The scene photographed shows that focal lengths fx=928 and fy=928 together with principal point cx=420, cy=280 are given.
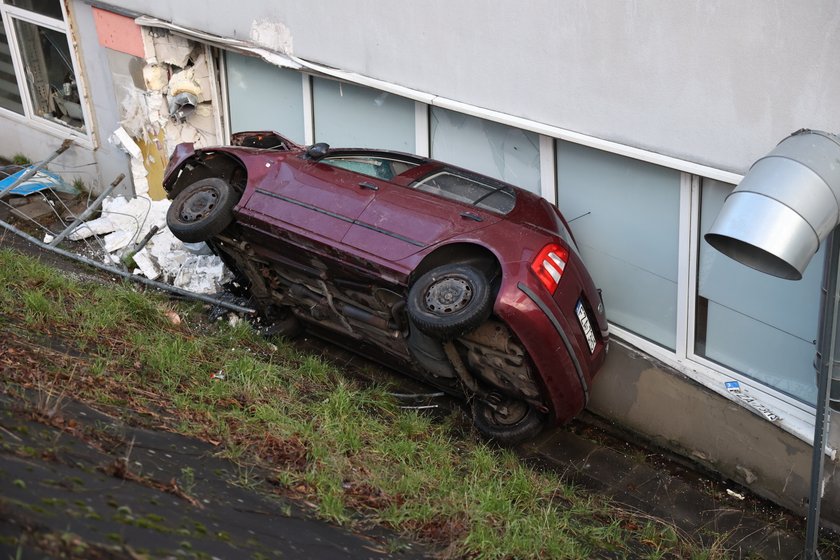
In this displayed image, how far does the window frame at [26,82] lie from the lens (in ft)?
35.9

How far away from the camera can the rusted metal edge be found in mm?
8188

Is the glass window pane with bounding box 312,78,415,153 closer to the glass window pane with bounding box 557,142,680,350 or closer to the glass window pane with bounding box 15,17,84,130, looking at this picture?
the glass window pane with bounding box 557,142,680,350

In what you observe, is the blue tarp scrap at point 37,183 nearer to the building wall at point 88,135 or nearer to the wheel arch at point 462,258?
the building wall at point 88,135

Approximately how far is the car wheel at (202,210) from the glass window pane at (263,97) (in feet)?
7.19

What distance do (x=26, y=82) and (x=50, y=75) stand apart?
41 cm

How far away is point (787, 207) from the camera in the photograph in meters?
4.52

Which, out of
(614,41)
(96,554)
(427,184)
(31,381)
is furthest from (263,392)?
(614,41)

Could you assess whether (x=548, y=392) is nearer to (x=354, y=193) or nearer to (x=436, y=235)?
(x=436, y=235)

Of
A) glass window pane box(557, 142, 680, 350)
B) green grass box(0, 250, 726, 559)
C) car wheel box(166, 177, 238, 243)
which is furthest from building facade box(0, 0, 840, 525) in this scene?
car wheel box(166, 177, 238, 243)

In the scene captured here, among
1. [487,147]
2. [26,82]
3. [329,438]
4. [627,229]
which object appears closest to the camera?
[329,438]

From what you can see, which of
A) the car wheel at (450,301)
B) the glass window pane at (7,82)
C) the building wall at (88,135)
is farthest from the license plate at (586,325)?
the glass window pane at (7,82)

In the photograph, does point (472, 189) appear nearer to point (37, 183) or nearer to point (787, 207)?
point (787, 207)

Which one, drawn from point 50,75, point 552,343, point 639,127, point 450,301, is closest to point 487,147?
point 639,127

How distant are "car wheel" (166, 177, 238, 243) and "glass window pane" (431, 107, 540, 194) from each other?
191 centimetres
